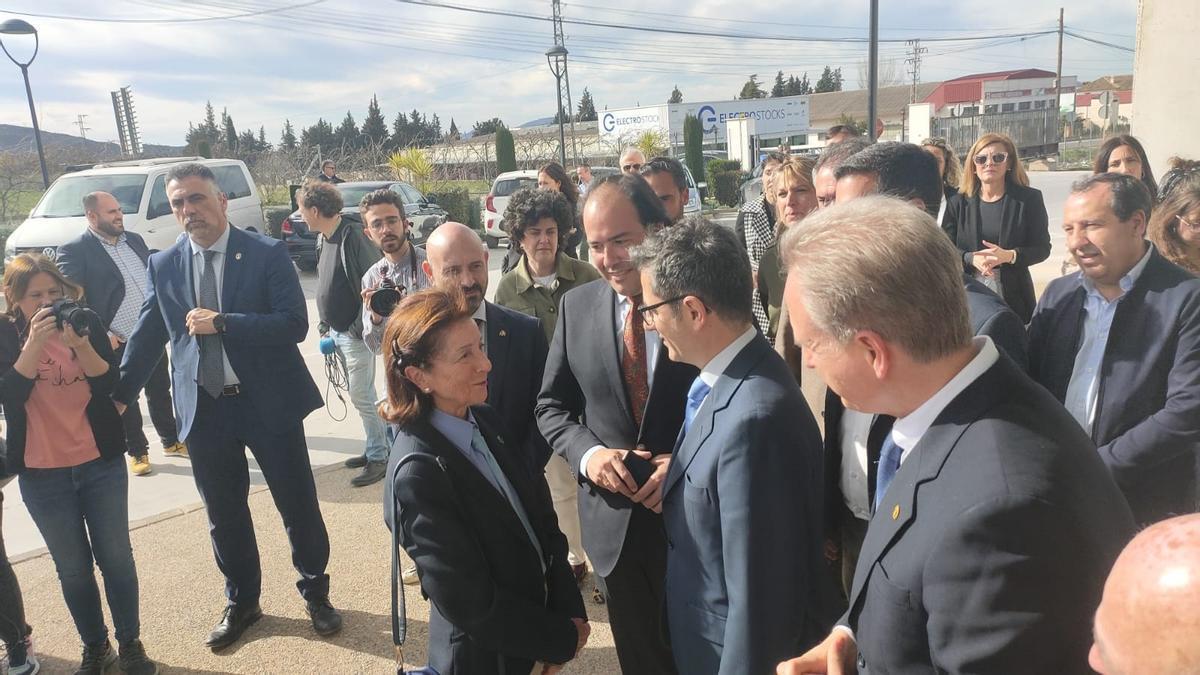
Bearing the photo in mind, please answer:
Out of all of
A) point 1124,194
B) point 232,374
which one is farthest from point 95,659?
point 1124,194

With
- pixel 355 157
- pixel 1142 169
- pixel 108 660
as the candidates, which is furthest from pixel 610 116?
pixel 108 660

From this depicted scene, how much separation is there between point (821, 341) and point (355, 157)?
35782 mm

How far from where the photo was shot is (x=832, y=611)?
6.09 ft

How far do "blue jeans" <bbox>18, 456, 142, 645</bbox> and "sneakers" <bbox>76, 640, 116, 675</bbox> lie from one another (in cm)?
3

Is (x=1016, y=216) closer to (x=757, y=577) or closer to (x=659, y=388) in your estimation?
(x=659, y=388)

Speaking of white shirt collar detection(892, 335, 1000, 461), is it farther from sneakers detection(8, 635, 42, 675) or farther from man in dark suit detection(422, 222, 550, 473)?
sneakers detection(8, 635, 42, 675)

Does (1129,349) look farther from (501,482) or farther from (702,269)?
(501,482)

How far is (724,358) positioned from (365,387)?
155 inches

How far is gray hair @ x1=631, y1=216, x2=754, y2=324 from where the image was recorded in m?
1.87

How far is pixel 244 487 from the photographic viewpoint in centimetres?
344

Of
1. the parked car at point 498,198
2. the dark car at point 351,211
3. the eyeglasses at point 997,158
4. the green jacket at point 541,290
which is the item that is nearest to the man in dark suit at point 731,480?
the green jacket at point 541,290

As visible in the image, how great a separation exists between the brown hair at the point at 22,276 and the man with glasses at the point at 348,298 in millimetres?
1878

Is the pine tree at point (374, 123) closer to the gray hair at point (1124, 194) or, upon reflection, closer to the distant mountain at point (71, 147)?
the distant mountain at point (71, 147)

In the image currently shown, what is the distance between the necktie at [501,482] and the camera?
2121mm
